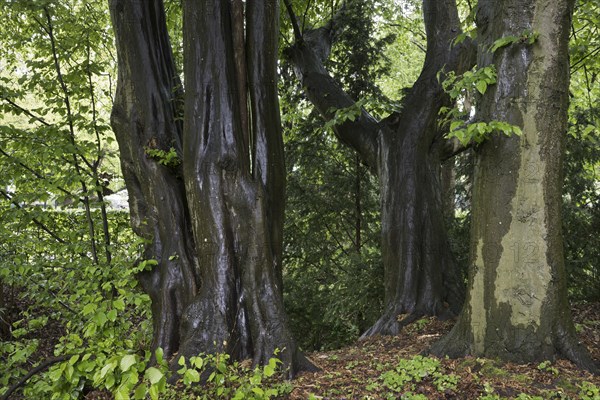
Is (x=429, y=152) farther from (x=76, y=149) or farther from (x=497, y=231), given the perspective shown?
(x=76, y=149)

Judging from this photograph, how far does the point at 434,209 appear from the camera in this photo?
6910 millimetres

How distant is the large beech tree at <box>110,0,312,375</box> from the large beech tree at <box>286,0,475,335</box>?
227cm

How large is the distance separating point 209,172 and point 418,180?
3.48 metres

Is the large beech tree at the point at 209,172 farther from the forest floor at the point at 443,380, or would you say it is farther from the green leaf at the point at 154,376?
the green leaf at the point at 154,376

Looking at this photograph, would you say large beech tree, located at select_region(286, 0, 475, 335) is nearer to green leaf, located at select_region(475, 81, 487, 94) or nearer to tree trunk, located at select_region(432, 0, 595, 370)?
tree trunk, located at select_region(432, 0, 595, 370)

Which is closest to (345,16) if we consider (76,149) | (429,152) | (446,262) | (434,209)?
(429,152)

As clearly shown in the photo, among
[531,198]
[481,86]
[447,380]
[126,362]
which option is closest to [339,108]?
[481,86]

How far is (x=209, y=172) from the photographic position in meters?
4.66

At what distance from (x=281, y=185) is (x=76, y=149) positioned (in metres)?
2.36

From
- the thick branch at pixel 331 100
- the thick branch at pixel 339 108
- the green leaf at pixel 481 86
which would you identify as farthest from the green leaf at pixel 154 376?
the thick branch at pixel 339 108

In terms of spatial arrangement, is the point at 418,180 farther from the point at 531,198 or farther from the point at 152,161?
the point at 152,161

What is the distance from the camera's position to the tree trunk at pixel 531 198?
403 centimetres

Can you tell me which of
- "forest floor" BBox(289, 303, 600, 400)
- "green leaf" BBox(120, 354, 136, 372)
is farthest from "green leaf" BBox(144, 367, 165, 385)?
"forest floor" BBox(289, 303, 600, 400)

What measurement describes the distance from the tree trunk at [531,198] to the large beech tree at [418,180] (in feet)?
7.68
